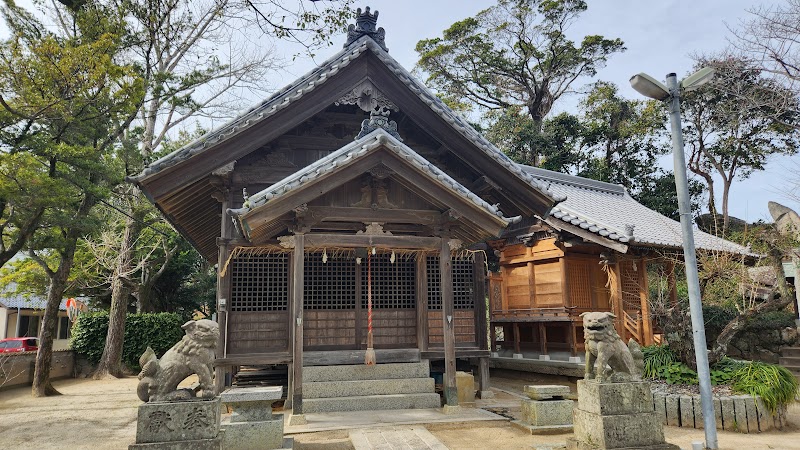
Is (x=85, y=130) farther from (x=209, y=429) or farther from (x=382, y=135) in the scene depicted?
(x=209, y=429)

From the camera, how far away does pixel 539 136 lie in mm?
30062

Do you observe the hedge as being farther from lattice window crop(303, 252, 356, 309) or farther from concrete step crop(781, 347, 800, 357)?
concrete step crop(781, 347, 800, 357)

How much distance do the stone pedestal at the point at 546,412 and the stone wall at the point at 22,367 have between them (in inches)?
589

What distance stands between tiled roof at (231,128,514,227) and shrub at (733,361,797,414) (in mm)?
5186

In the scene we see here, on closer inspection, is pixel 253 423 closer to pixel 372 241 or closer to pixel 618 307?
pixel 372 241

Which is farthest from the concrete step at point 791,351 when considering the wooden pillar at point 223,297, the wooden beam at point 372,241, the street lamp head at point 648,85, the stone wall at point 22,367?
the stone wall at point 22,367

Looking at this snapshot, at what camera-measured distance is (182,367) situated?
17.8ft

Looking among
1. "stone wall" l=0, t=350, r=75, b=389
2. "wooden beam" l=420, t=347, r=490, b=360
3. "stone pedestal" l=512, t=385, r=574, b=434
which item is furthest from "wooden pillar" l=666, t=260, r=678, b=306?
"stone wall" l=0, t=350, r=75, b=389

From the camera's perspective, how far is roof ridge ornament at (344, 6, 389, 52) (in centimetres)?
1155

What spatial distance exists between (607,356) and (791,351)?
16253mm

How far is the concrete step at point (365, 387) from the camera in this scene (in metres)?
9.33

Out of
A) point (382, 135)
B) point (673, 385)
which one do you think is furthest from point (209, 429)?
A: point (673, 385)

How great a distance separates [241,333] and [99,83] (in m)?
7.80

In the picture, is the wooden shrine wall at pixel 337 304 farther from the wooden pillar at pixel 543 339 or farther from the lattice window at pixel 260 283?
the wooden pillar at pixel 543 339
